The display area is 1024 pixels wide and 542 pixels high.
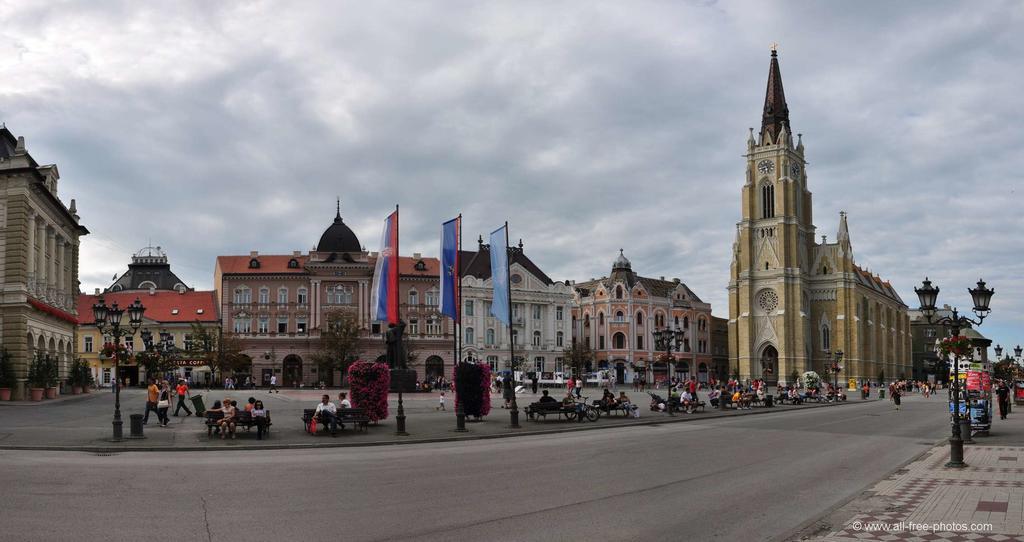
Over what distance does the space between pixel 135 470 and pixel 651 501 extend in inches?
406

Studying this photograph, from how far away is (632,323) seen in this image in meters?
112

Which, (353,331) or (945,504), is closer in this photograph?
(945,504)

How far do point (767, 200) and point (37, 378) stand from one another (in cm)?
9762

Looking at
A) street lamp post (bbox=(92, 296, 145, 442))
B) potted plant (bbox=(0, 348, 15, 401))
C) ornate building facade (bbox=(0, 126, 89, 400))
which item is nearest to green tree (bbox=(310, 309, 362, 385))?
ornate building facade (bbox=(0, 126, 89, 400))

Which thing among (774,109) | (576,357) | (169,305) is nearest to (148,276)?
(169,305)

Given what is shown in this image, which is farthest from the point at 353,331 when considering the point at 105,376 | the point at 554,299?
the point at 554,299

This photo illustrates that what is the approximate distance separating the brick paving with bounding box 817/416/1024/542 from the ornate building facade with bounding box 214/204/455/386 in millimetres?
71755

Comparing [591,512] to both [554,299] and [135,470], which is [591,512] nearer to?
[135,470]

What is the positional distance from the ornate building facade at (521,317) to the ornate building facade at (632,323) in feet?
27.9

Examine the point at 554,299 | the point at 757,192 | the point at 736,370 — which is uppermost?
the point at 757,192

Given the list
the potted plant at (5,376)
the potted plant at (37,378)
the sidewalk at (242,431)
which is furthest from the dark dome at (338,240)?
the sidewalk at (242,431)

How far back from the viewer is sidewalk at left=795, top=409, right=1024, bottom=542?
10.4 metres

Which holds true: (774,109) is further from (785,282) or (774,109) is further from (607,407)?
(607,407)

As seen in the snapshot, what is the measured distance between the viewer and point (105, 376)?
8250cm
